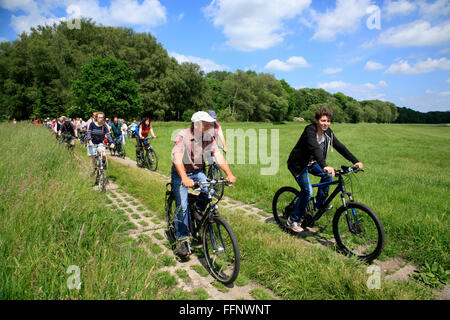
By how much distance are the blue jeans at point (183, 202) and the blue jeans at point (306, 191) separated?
5.77 ft

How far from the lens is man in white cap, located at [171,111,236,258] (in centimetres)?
339

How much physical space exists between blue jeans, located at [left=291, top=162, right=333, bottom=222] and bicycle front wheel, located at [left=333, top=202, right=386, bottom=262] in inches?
20.7

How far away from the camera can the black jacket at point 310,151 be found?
3943mm

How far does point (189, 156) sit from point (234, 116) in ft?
200

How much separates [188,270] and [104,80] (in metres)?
42.1

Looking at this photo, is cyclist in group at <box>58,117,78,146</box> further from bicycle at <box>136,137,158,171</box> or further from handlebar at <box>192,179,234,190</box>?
handlebar at <box>192,179,234,190</box>

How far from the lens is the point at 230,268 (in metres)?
3.41

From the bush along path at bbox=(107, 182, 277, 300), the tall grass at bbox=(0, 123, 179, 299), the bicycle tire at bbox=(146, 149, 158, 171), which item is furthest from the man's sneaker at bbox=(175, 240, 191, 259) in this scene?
the bicycle tire at bbox=(146, 149, 158, 171)

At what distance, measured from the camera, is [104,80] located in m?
38.0

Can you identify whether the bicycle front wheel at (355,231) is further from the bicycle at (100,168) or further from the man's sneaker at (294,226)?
the bicycle at (100,168)

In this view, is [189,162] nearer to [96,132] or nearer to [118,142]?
[96,132]

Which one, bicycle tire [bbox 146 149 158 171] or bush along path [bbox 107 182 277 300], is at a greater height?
bicycle tire [bbox 146 149 158 171]

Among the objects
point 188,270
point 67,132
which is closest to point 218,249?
point 188,270

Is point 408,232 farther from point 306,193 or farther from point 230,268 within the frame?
point 230,268
